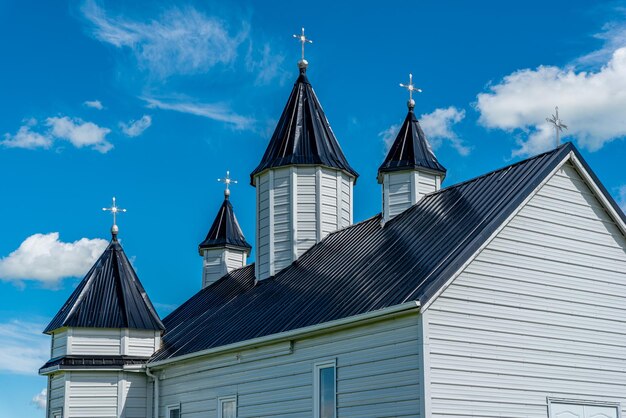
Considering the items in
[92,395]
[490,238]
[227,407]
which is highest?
[490,238]

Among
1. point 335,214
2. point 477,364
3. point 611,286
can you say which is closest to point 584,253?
point 611,286

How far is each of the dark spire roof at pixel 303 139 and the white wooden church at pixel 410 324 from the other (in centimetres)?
257

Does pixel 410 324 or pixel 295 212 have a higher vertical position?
pixel 295 212

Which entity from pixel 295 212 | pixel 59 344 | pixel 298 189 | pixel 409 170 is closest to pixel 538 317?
pixel 409 170

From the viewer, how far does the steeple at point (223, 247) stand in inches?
1519

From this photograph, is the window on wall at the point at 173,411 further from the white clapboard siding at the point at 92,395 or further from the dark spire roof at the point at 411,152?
the dark spire roof at the point at 411,152

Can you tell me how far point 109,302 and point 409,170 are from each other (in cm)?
1006

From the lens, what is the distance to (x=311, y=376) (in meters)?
20.7

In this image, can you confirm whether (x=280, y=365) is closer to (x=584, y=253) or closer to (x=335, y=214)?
(x=584, y=253)

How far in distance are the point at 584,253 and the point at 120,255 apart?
51.6 feet

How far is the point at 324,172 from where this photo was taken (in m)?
30.5

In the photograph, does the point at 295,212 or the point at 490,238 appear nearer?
the point at 490,238

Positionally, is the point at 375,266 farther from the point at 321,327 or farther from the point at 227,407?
the point at 227,407

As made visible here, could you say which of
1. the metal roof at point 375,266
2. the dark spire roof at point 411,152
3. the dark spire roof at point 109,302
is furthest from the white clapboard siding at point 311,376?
the dark spire roof at point 411,152
